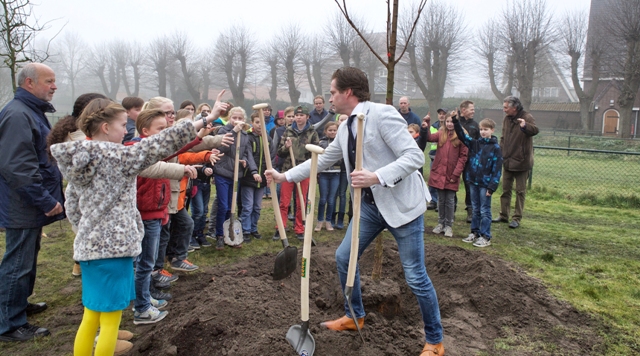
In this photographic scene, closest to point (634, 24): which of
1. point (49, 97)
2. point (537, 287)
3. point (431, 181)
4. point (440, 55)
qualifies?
point (440, 55)

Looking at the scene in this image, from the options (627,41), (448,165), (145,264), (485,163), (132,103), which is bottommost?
(145,264)

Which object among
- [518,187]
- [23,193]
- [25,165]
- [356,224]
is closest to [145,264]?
[23,193]

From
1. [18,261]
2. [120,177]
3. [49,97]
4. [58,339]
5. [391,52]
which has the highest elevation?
[391,52]

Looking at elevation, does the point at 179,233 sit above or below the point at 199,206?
below

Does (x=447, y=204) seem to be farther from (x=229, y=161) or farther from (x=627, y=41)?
(x=627, y=41)

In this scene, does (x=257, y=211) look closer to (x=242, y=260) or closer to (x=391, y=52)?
(x=242, y=260)

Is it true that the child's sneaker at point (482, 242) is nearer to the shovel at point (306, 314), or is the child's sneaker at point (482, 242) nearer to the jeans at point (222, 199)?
the jeans at point (222, 199)

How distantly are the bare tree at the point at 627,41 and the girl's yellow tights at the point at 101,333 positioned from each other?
32.7 meters

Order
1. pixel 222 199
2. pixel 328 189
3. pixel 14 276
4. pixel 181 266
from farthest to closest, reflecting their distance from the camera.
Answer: pixel 328 189 → pixel 222 199 → pixel 181 266 → pixel 14 276

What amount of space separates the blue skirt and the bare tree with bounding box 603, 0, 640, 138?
3270 cm

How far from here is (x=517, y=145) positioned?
7.93 metres

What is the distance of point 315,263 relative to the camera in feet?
18.3

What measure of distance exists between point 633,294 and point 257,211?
16.6 ft

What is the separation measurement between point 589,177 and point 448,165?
368 inches
